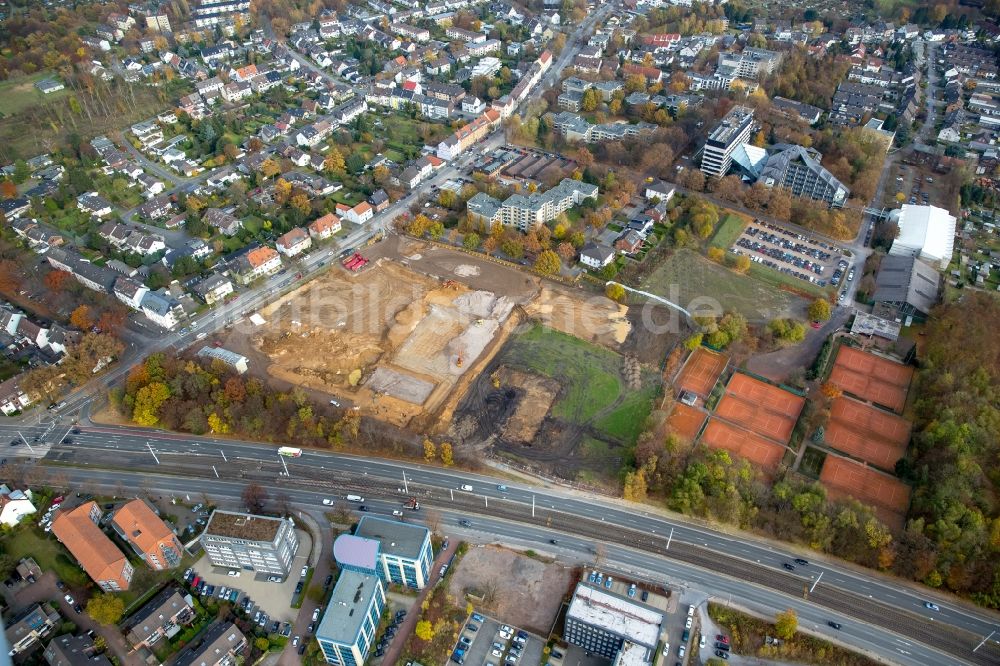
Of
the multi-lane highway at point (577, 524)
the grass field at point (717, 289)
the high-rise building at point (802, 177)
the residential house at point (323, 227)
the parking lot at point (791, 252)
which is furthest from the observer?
the high-rise building at point (802, 177)

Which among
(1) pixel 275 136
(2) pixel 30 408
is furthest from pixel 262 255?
(1) pixel 275 136

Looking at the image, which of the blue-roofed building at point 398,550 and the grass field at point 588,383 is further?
the grass field at point 588,383

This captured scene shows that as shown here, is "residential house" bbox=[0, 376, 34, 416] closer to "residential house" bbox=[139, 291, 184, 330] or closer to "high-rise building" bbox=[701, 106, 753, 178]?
"residential house" bbox=[139, 291, 184, 330]

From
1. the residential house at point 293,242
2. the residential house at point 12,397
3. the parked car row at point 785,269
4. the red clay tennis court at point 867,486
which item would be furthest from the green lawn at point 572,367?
the residential house at point 12,397

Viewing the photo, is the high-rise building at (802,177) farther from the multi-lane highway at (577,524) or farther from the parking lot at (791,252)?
the multi-lane highway at (577,524)

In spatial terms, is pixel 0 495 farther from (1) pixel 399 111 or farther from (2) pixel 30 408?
(1) pixel 399 111
